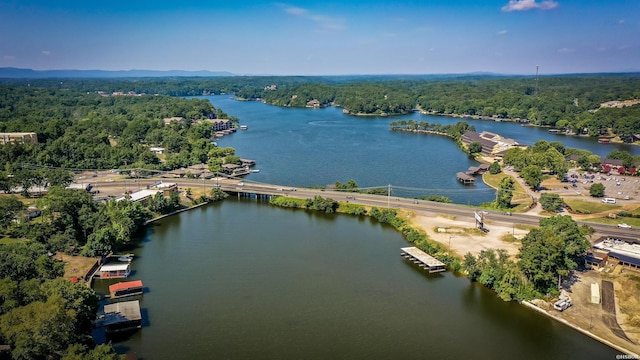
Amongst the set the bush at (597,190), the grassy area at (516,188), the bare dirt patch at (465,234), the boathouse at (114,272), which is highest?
the bush at (597,190)

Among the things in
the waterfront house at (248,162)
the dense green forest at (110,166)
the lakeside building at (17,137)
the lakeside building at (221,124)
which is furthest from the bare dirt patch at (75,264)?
the lakeside building at (221,124)

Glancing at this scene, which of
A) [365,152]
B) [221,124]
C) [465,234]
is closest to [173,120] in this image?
[221,124]

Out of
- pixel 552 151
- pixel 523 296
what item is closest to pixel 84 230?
pixel 523 296

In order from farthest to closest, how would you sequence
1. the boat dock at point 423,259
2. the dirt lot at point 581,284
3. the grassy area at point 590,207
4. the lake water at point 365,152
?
the lake water at point 365,152
the grassy area at point 590,207
the boat dock at point 423,259
the dirt lot at point 581,284

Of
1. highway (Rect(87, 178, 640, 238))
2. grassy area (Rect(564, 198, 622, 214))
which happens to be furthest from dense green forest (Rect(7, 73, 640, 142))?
highway (Rect(87, 178, 640, 238))

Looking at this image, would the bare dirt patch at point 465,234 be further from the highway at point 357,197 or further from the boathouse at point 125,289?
the boathouse at point 125,289

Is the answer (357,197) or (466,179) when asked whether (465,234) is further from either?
(466,179)

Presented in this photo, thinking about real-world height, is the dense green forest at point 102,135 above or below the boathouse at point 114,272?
above

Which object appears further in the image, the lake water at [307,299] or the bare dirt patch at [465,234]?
the bare dirt patch at [465,234]
